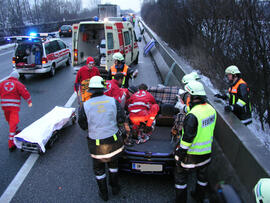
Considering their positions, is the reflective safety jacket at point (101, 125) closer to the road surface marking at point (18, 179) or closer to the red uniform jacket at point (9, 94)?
the road surface marking at point (18, 179)

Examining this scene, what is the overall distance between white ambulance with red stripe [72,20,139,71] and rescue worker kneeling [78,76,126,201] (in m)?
5.60

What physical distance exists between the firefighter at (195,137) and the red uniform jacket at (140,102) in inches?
56.0

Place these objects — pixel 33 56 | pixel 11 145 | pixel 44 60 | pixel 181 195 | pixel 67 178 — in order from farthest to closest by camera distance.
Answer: pixel 33 56
pixel 44 60
pixel 11 145
pixel 67 178
pixel 181 195

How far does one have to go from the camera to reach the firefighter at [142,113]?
4158mm

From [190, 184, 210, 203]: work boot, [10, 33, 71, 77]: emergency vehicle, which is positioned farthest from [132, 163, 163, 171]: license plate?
[10, 33, 71, 77]: emergency vehicle

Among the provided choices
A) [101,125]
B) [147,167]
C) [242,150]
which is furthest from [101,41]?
[242,150]

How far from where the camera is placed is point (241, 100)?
4141 mm

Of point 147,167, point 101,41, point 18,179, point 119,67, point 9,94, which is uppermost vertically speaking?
point 101,41

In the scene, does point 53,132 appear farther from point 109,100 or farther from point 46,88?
point 46,88

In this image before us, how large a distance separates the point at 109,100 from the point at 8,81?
311 centimetres

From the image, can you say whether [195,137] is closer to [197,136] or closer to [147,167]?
[197,136]

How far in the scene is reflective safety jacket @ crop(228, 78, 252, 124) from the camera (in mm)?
4125

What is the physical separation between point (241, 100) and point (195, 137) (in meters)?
1.70

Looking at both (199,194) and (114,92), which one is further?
(114,92)
